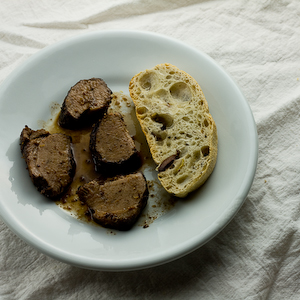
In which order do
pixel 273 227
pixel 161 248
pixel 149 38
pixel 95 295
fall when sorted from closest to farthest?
1. pixel 161 248
2. pixel 95 295
3. pixel 273 227
4. pixel 149 38

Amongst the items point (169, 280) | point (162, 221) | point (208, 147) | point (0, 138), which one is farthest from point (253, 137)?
point (0, 138)

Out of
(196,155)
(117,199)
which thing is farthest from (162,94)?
(117,199)

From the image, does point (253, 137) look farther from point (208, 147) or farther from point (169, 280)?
point (169, 280)

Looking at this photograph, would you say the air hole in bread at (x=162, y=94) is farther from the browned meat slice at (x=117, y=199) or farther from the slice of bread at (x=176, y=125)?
the browned meat slice at (x=117, y=199)

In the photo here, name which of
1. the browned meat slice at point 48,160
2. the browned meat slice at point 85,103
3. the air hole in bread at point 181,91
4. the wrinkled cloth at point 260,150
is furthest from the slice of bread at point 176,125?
the browned meat slice at point 48,160

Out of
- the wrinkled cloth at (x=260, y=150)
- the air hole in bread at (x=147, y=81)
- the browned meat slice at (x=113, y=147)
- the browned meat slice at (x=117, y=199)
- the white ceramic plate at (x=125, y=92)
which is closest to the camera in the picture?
the white ceramic plate at (x=125, y=92)
